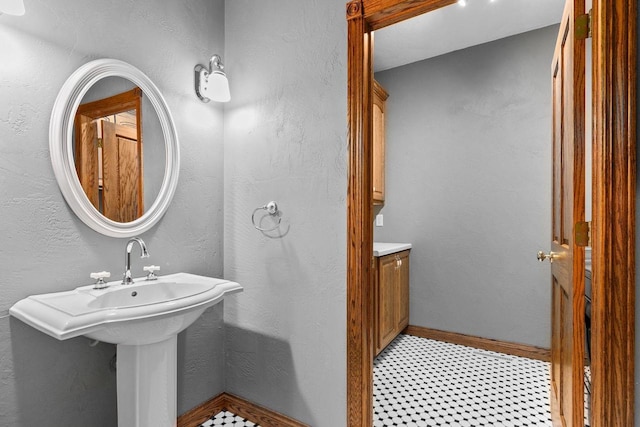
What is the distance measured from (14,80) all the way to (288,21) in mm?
1181

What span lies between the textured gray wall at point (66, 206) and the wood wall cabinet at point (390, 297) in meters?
1.25

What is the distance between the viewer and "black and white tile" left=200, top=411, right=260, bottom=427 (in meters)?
1.83

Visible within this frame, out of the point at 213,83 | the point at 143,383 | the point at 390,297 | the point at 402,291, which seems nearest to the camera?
the point at 143,383

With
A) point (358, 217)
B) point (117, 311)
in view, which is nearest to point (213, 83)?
point (358, 217)

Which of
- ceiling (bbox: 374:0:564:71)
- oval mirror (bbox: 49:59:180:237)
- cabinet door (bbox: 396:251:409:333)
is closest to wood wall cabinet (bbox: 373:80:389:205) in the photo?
ceiling (bbox: 374:0:564:71)

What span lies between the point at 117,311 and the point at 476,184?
276 centimetres

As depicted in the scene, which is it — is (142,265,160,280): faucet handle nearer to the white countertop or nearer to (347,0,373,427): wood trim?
(347,0,373,427): wood trim

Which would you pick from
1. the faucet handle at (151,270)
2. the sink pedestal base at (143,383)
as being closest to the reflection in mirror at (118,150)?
the faucet handle at (151,270)

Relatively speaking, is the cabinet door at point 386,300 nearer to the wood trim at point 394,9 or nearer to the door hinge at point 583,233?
the door hinge at point 583,233

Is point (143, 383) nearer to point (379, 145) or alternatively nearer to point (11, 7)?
point (11, 7)

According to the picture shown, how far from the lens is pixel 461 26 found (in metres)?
2.65

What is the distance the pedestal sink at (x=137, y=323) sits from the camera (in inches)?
41.4

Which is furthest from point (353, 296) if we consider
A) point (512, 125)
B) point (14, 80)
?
point (512, 125)

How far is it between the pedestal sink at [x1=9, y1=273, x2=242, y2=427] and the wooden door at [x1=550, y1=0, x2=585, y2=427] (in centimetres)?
134
